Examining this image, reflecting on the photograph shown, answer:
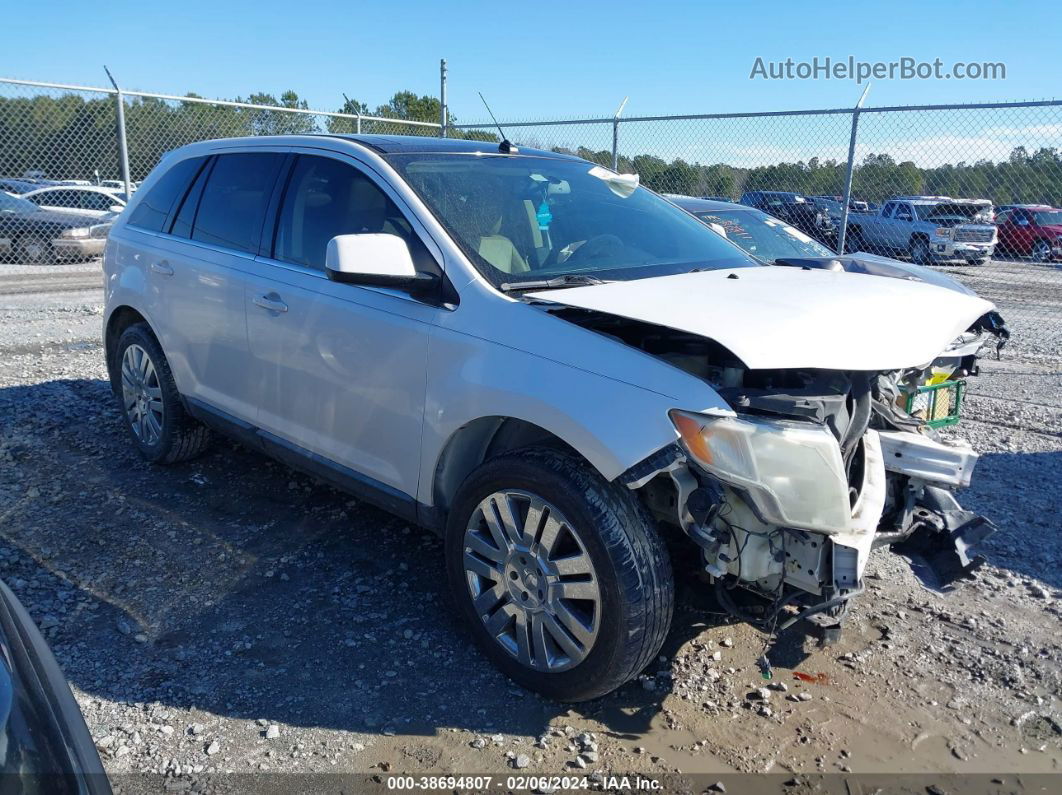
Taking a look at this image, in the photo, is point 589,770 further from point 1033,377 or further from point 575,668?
point 1033,377

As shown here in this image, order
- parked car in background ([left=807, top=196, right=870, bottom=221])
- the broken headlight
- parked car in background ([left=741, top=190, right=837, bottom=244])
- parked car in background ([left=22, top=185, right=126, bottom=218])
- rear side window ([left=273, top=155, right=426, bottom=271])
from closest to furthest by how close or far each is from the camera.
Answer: the broken headlight, rear side window ([left=273, top=155, right=426, bottom=271]), parked car in background ([left=807, top=196, right=870, bottom=221]), parked car in background ([left=741, top=190, right=837, bottom=244]), parked car in background ([left=22, top=185, right=126, bottom=218])

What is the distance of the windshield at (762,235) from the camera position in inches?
295

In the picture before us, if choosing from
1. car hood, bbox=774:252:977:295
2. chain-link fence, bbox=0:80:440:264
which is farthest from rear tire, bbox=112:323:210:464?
chain-link fence, bbox=0:80:440:264

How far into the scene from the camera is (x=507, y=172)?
4.03 m

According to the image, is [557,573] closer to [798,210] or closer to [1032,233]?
[798,210]

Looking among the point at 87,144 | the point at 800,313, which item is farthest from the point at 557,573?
the point at 87,144

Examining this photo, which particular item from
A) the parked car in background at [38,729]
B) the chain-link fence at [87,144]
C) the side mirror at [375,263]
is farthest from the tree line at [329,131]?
the parked car in background at [38,729]

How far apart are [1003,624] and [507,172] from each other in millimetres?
2932

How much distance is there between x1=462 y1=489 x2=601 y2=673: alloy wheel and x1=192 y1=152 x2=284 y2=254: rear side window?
80.2 inches

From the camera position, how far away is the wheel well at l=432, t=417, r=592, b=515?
326 cm

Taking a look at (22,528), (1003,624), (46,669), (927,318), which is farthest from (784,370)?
(22,528)

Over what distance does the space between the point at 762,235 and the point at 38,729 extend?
707 cm

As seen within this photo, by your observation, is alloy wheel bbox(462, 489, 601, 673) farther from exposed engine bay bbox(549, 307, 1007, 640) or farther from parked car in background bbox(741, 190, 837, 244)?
parked car in background bbox(741, 190, 837, 244)

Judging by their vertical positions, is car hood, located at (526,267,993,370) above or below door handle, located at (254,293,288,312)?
above
